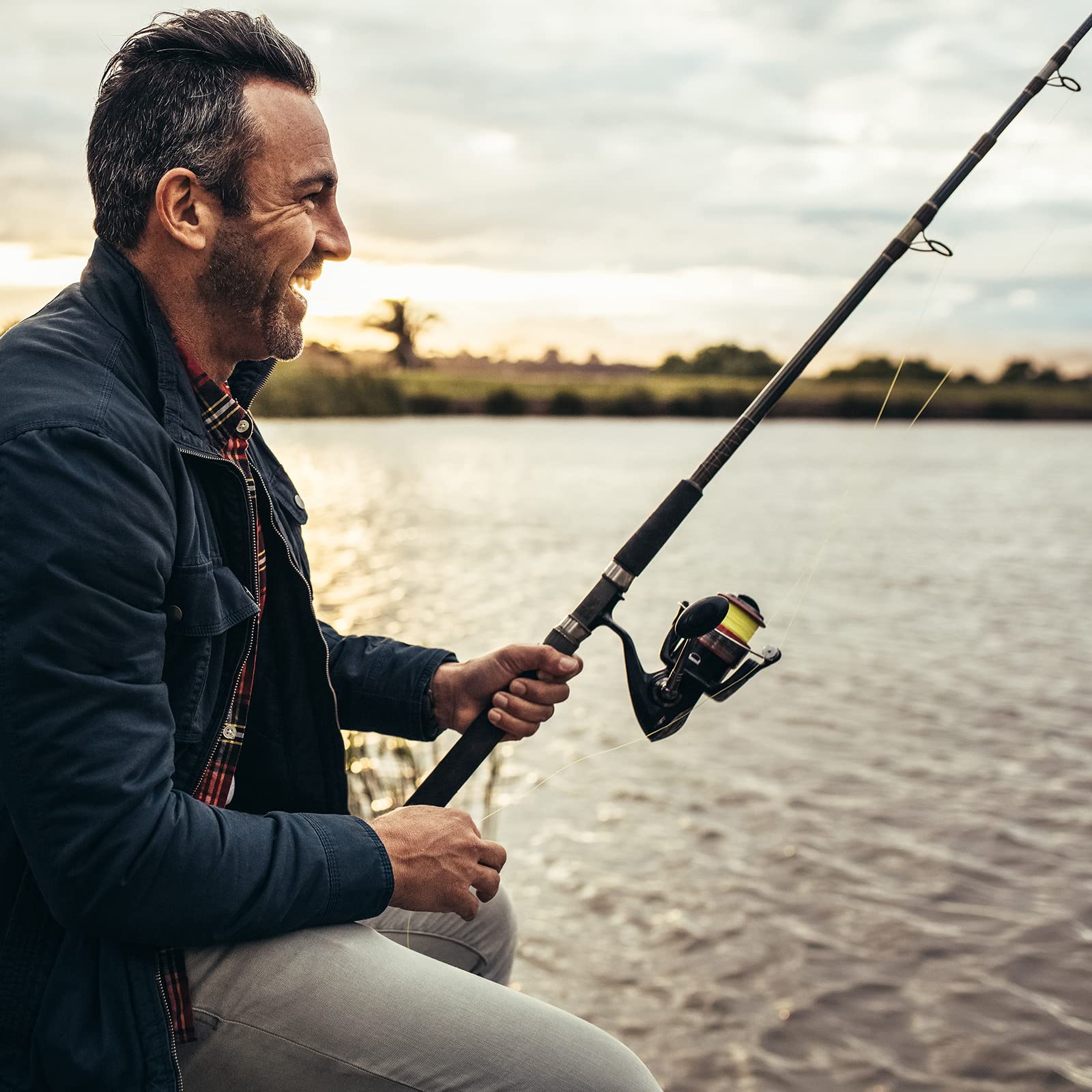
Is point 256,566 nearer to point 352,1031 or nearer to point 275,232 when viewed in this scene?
point 275,232

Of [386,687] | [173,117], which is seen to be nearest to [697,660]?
[386,687]

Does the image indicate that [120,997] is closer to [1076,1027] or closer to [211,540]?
[211,540]

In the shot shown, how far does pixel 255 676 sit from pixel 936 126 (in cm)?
325

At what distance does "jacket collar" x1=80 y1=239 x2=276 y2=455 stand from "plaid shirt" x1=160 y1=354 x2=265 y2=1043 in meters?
0.05

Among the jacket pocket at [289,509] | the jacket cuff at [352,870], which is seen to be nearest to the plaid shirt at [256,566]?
the jacket pocket at [289,509]

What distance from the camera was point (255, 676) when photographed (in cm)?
183

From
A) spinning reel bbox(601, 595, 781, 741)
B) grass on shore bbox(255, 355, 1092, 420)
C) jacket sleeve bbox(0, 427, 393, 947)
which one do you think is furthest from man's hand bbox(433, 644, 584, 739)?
grass on shore bbox(255, 355, 1092, 420)

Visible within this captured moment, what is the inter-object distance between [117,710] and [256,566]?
0.43 meters

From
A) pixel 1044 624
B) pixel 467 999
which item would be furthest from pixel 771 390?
pixel 1044 624

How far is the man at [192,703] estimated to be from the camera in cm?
135

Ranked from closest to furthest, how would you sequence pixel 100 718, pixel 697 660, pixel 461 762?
1. pixel 100 718
2. pixel 461 762
3. pixel 697 660

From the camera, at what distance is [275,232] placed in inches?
70.9

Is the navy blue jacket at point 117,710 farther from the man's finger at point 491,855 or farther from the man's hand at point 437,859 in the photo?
the man's finger at point 491,855

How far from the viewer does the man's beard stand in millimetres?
1762
